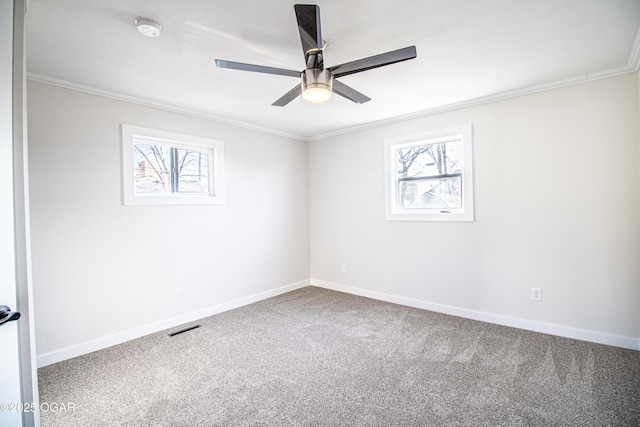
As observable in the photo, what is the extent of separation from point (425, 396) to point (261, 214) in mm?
3071

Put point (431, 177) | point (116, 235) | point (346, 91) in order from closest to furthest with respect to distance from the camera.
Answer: point (346, 91) < point (116, 235) < point (431, 177)

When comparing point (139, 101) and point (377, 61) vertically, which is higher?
point (139, 101)

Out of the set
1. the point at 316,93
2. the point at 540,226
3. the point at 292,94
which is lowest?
the point at 540,226

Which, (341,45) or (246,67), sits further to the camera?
(341,45)

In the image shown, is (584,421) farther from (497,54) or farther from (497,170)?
(497,54)

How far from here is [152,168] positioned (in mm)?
3400

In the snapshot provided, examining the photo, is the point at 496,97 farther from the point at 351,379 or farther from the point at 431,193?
the point at 351,379

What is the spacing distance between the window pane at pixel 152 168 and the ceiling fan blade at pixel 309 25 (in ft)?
7.83

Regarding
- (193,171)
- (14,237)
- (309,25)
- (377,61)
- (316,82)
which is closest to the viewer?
(14,237)

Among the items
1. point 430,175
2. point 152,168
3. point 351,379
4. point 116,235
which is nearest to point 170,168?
point 152,168

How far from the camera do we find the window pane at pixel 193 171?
366 cm

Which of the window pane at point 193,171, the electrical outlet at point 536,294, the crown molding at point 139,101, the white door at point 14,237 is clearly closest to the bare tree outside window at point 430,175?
the electrical outlet at point 536,294

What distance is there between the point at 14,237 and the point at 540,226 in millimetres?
3842

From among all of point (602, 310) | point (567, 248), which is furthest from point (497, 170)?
point (602, 310)
